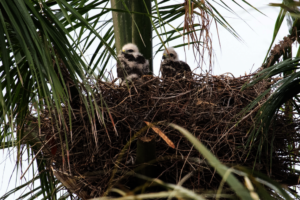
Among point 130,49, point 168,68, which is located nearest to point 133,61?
point 130,49

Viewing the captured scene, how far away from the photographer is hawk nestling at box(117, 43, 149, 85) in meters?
→ 4.46

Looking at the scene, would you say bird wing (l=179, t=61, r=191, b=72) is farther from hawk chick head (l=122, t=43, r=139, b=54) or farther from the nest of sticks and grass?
the nest of sticks and grass

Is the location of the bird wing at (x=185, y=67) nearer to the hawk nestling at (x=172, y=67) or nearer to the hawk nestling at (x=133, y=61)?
the hawk nestling at (x=172, y=67)

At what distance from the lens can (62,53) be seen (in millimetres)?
2670

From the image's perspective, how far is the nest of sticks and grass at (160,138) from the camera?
135 inches

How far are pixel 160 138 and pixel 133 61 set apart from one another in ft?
4.68

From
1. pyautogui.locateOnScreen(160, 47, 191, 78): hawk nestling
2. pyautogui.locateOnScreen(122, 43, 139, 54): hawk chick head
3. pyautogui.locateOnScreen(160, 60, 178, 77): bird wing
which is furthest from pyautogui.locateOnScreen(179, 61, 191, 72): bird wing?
pyautogui.locateOnScreen(122, 43, 139, 54): hawk chick head

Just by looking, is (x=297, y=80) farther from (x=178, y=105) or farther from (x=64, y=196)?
(x=64, y=196)

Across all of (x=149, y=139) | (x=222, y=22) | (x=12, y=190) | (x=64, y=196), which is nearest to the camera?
(x=149, y=139)

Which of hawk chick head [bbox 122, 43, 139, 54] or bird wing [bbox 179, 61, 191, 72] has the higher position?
hawk chick head [bbox 122, 43, 139, 54]

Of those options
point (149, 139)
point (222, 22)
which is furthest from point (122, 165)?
point (222, 22)

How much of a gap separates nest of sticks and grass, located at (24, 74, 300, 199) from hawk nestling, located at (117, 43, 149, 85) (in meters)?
0.60

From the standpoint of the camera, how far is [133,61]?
4.63 meters

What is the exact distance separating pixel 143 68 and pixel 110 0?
Result: 0.92 metres
